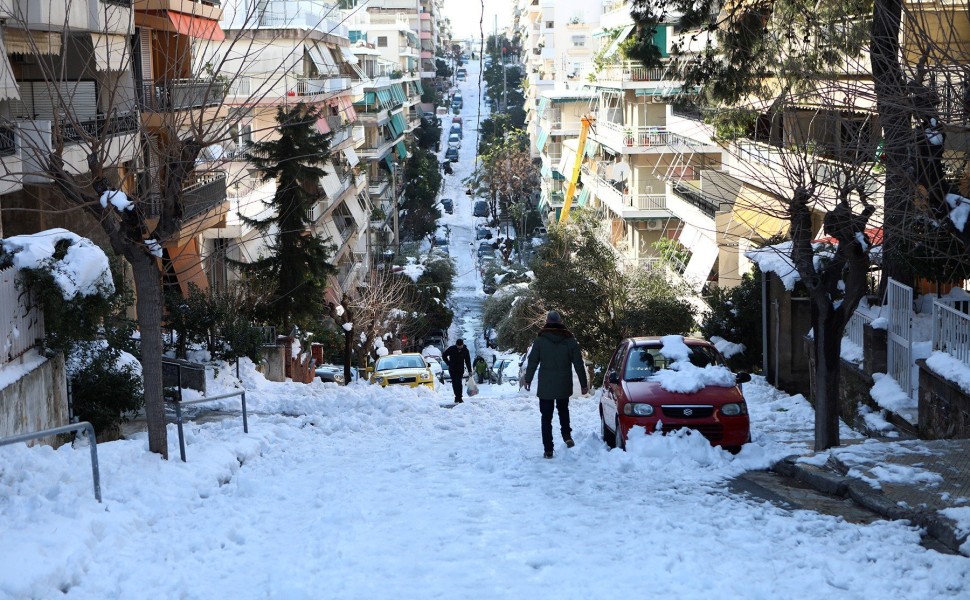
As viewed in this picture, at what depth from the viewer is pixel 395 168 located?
297 feet

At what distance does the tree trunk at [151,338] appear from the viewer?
11984 millimetres

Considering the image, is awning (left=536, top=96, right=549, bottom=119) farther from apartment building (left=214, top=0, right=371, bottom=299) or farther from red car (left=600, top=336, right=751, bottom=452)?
red car (left=600, top=336, right=751, bottom=452)

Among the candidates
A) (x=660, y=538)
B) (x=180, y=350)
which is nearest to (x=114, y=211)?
(x=660, y=538)

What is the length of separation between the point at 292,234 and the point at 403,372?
5.28m

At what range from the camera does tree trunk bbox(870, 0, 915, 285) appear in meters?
10.0

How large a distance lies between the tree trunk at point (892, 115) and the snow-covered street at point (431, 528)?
3.25m

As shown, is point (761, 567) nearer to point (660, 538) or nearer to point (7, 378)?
point (660, 538)

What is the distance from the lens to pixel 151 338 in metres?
12.0

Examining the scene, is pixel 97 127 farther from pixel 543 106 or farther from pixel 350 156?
pixel 543 106

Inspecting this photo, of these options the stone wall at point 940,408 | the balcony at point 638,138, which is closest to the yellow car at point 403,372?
the stone wall at point 940,408

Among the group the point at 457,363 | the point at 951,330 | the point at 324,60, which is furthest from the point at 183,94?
the point at 324,60

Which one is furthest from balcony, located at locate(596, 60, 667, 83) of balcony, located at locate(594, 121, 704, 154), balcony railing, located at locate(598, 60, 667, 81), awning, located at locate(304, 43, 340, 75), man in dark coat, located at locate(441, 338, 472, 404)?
man in dark coat, located at locate(441, 338, 472, 404)

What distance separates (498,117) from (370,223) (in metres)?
58.0

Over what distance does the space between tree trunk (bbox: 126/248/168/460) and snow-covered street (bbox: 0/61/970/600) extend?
27cm
